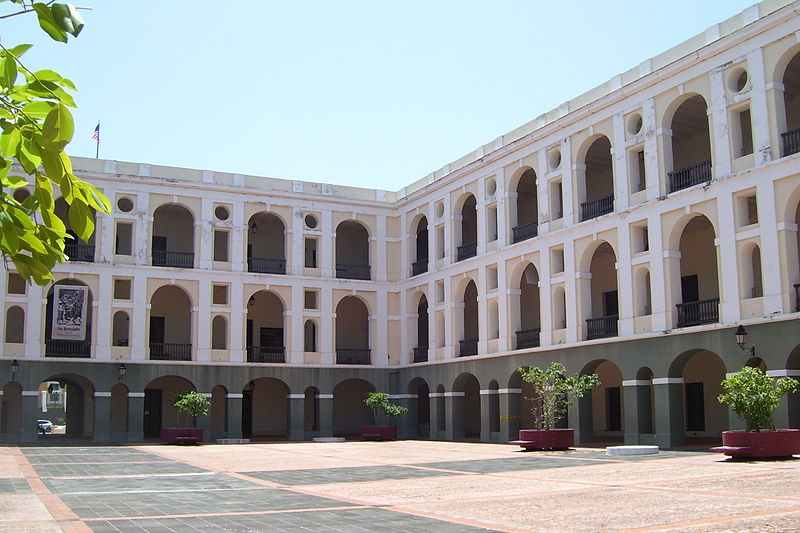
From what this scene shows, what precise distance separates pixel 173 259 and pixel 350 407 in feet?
37.1

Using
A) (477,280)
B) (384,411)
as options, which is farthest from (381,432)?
(477,280)

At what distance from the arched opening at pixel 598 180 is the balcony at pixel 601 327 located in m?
3.49

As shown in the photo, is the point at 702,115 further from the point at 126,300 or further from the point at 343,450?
the point at 126,300

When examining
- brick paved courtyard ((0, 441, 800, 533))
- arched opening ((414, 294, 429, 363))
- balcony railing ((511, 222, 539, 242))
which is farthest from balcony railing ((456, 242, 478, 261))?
brick paved courtyard ((0, 441, 800, 533))

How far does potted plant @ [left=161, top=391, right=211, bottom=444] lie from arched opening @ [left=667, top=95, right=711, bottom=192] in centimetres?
1913

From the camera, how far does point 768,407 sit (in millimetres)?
18828

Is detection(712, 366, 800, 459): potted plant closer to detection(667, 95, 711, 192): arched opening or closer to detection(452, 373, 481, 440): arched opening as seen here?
detection(667, 95, 711, 192): arched opening

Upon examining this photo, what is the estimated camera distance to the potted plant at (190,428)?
3378 cm

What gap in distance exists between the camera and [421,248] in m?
42.0

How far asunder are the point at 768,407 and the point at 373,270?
2432 centimetres

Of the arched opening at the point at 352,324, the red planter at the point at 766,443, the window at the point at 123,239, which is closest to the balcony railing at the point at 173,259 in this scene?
the window at the point at 123,239

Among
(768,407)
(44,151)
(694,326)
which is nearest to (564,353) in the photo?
(694,326)

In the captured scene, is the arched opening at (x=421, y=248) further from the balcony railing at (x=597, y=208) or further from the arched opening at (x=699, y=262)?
the arched opening at (x=699, y=262)

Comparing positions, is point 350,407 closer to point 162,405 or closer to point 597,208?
point 162,405
